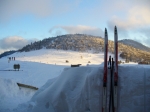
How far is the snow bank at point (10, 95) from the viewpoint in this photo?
43.2 ft

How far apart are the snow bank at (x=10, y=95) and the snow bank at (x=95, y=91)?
346 centimetres

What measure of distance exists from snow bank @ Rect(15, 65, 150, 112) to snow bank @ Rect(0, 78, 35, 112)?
11.3 feet

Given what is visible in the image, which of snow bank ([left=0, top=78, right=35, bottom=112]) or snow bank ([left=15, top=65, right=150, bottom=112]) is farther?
snow bank ([left=0, top=78, right=35, bottom=112])

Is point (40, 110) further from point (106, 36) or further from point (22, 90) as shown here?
point (22, 90)

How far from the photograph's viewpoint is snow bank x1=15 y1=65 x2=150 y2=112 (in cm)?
869

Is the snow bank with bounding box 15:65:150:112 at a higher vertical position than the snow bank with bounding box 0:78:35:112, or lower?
higher

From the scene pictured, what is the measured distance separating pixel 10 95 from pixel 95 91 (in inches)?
337

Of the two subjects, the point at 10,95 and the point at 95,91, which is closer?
the point at 95,91

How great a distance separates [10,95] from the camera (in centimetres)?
1595

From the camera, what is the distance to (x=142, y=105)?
8.62 meters

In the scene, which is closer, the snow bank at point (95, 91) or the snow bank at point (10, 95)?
the snow bank at point (95, 91)

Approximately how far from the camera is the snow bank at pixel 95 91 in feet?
28.5

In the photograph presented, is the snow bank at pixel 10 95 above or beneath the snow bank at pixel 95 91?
beneath

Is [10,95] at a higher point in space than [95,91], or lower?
lower
